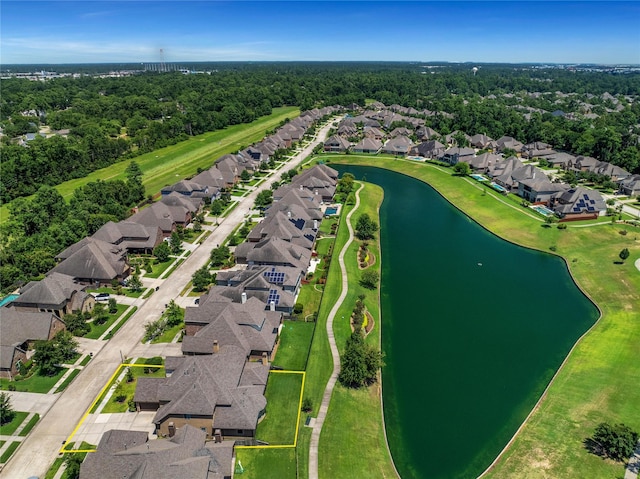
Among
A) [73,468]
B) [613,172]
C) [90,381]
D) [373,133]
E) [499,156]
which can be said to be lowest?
[90,381]

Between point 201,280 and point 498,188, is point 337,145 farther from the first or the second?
point 201,280

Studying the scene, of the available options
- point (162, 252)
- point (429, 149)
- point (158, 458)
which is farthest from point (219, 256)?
point (429, 149)

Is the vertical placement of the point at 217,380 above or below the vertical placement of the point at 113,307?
above

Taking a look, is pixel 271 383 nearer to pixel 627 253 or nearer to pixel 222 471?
pixel 222 471

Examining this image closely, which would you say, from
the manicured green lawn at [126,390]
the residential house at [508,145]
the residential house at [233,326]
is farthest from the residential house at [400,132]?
the manicured green lawn at [126,390]

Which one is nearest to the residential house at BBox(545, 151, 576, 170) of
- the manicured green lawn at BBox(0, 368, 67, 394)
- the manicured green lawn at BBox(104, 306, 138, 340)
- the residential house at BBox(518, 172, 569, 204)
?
the residential house at BBox(518, 172, 569, 204)

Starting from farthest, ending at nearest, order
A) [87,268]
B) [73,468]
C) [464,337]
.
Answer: [87,268] < [464,337] < [73,468]

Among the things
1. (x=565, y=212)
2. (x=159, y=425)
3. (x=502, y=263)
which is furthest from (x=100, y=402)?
(x=565, y=212)

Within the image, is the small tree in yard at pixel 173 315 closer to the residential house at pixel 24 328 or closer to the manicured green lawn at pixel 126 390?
the manicured green lawn at pixel 126 390
